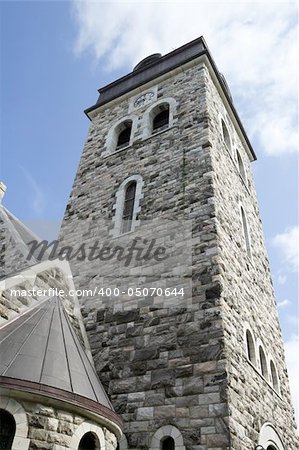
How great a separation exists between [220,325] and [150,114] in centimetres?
836

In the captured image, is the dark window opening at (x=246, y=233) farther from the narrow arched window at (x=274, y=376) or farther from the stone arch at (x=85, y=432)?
the stone arch at (x=85, y=432)

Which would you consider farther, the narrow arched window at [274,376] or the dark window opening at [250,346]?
the narrow arched window at [274,376]

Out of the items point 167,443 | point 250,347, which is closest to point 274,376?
point 250,347

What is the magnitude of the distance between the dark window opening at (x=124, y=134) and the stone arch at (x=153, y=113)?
91 cm

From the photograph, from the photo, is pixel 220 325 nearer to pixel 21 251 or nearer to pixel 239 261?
pixel 239 261

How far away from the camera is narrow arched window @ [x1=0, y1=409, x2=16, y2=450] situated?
14.5 feet

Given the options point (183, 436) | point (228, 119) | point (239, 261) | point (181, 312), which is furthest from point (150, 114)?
point (183, 436)

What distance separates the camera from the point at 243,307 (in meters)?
8.40

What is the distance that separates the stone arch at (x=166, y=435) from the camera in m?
6.01

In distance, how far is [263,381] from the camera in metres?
8.12

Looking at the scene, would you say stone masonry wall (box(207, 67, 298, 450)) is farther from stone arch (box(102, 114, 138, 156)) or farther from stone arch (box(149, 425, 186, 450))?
stone arch (box(102, 114, 138, 156))

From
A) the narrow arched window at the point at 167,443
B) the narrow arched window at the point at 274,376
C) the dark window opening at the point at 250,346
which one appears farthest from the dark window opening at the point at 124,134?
the narrow arched window at the point at 167,443

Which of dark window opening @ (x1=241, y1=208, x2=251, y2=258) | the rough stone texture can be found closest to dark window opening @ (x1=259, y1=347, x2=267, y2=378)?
dark window opening @ (x1=241, y1=208, x2=251, y2=258)

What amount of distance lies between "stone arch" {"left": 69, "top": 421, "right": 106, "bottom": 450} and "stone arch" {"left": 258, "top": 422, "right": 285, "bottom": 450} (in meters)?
3.10
